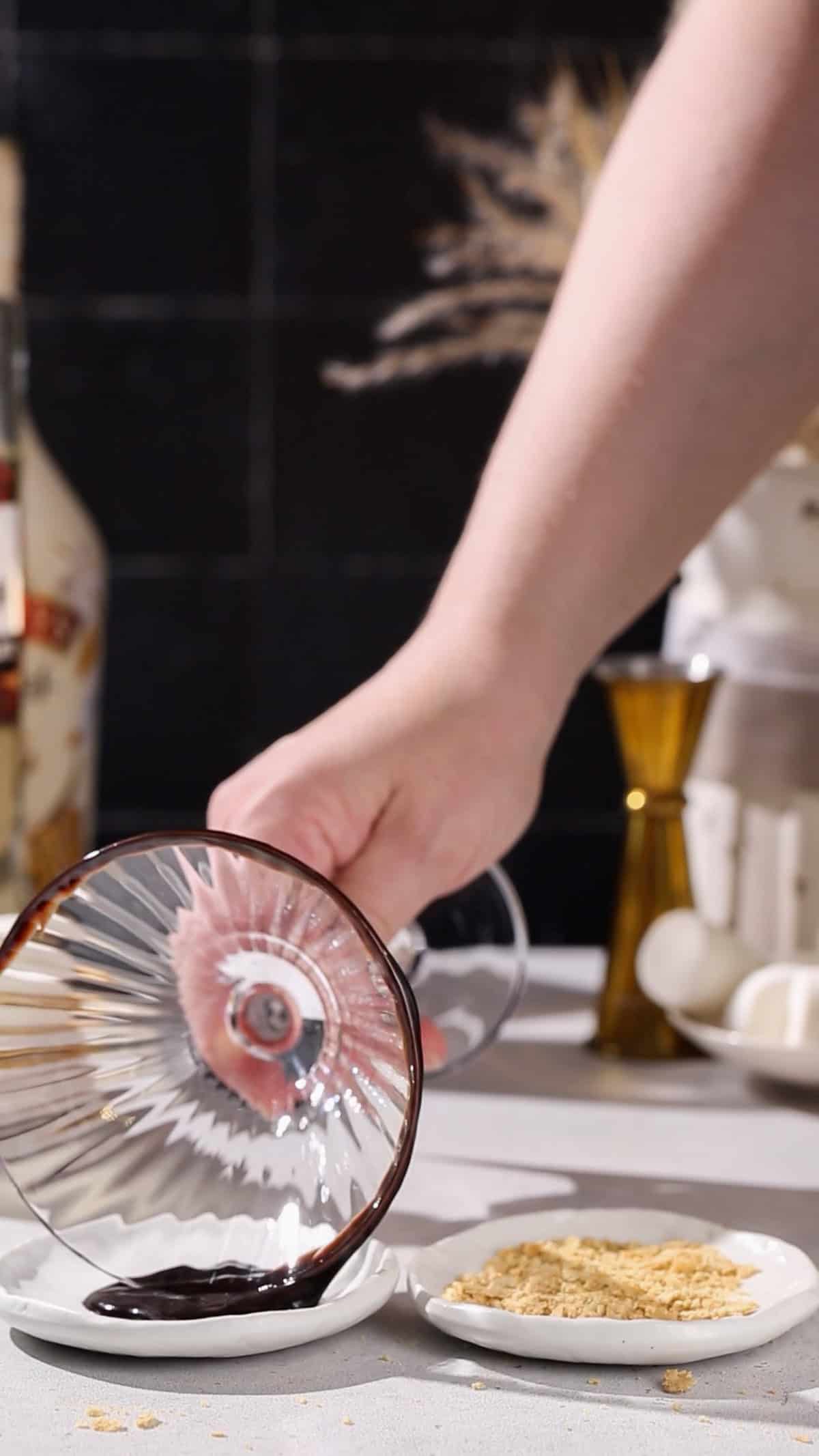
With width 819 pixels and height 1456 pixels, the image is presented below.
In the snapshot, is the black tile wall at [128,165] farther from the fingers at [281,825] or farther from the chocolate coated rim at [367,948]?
the chocolate coated rim at [367,948]

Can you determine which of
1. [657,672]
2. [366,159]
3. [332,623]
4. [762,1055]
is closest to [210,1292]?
[762,1055]

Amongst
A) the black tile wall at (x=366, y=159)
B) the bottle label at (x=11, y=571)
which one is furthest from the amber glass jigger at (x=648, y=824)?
the black tile wall at (x=366, y=159)

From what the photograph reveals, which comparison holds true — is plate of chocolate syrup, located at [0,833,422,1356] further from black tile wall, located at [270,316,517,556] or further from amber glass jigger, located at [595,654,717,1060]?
black tile wall, located at [270,316,517,556]

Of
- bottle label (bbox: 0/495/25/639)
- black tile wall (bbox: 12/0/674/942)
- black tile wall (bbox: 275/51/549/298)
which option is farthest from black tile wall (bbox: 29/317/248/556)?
bottle label (bbox: 0/495/25/639)

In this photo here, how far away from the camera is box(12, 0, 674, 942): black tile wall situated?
1829 millimetres

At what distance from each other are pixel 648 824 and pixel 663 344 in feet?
0.90

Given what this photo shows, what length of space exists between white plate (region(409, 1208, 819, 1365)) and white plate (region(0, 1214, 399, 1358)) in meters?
0.02

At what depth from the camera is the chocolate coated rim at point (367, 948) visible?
0.40 m

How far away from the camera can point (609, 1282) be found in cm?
43

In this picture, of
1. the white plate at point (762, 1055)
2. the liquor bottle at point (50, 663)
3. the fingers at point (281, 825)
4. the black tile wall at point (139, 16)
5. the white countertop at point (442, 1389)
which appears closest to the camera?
the white countertop at point (442, 1389)

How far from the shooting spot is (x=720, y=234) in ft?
1.82

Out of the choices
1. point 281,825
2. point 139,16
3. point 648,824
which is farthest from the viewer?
point 139,16

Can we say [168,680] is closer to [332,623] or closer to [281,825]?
[332,623]

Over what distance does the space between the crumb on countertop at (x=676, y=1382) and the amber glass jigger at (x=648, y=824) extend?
0.37m
